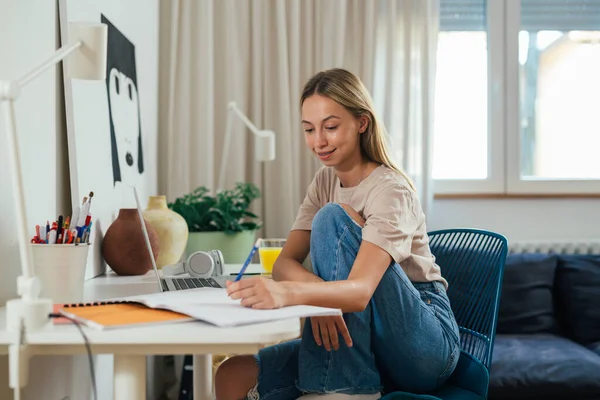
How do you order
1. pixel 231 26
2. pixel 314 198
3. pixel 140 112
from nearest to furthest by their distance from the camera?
pixel 314 198 → pixel 140 112 → pixel 231 26

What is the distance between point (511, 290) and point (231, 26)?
1587 mm

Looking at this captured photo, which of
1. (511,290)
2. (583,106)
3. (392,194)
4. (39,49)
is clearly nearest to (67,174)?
(39,49)

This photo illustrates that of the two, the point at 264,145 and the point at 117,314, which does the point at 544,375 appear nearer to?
the point at 264,145

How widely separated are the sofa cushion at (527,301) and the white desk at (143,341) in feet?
6.49

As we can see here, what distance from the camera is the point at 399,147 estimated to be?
320cm

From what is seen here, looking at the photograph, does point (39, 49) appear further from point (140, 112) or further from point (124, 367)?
point (140, 112)

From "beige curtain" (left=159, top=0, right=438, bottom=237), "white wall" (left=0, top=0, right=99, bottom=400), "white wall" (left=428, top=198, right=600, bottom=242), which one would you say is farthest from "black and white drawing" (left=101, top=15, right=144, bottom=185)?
"white wall" (left=428, top=198, right=600, bottom=242)

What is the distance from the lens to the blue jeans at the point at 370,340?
4.64ft

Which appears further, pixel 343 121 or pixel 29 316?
pixel 343 121

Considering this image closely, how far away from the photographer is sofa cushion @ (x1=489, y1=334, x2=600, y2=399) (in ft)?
7.66

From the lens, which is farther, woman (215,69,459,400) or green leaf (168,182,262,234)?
green leaf (168,182,262,234)

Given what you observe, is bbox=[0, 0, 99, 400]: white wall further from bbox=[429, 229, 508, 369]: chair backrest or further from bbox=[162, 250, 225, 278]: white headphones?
bbox=[429, 229, 508, 369]: chair backrest

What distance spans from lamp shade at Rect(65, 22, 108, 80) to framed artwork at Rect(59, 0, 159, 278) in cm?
A: 47

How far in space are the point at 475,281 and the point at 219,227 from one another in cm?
99
